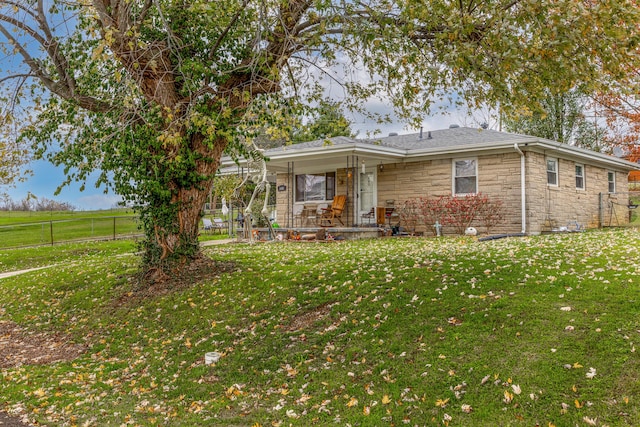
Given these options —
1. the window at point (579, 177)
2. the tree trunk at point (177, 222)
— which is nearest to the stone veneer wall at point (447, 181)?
the window at point (579, 177)

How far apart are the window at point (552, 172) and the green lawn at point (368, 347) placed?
25.0 feet

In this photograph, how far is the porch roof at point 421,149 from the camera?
Result: 52.5 feet

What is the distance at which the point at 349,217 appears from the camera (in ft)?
61.5

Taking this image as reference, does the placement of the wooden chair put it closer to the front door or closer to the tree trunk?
the front door

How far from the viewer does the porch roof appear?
52.5 feet

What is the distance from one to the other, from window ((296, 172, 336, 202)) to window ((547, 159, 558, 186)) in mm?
7520

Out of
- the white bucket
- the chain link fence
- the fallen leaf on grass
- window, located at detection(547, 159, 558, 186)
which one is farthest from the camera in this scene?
the chain link fence

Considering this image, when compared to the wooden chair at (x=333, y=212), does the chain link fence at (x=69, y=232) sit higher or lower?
lower

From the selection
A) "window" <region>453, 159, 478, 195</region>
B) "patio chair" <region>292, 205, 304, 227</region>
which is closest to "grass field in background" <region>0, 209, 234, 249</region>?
"patio chair" <region>292, 205, 304, 227</region>

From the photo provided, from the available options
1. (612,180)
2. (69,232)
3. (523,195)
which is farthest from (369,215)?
(69,232)

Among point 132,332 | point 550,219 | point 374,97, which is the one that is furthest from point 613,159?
point 132,332

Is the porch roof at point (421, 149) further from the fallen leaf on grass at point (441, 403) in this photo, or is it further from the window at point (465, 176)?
the fallen leaf on grass at point (441, 403)

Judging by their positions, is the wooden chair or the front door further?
the front door

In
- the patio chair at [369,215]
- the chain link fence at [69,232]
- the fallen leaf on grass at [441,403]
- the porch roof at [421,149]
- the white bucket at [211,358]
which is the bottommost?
the white bucket at [211,358]
